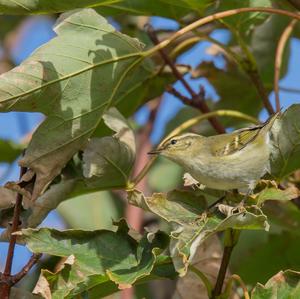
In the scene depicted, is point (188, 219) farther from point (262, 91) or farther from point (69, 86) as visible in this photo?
point (262, 91)

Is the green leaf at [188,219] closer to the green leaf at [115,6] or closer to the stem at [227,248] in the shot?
the stem at [227,248]

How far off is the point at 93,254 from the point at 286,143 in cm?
67

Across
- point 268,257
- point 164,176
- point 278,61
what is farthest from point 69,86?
point 164,176

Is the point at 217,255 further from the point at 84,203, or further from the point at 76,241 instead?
the point at 84,203

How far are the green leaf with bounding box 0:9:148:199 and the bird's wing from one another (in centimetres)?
54

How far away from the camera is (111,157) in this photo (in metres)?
2.54

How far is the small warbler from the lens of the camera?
2660 millimetres

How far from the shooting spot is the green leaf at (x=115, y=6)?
235cm

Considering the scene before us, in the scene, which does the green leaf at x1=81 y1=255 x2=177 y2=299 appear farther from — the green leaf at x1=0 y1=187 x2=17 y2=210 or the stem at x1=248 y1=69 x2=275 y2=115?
the stem at x1=248 y1=69 x2=275 y2=115

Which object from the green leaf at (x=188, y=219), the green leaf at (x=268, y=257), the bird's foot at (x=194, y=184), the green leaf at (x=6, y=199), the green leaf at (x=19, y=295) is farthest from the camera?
the green leaf at (x=268, y=257)

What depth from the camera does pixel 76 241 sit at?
2.34 m

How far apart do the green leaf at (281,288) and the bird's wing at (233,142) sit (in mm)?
685

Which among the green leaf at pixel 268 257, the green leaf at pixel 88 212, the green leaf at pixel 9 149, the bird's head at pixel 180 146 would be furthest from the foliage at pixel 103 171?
the green leaf at pixel 88 212

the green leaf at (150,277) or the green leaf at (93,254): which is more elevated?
the green leaf at (93,254)
